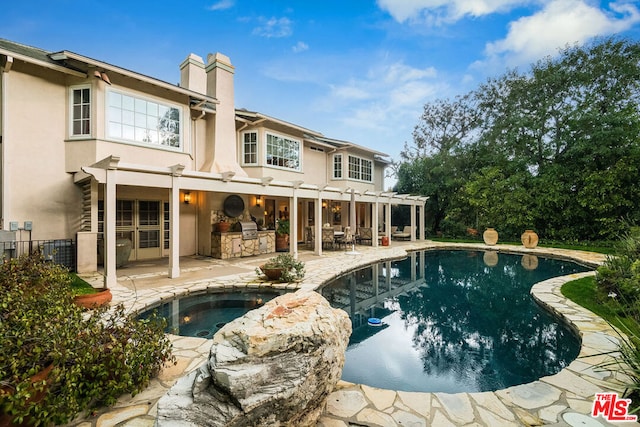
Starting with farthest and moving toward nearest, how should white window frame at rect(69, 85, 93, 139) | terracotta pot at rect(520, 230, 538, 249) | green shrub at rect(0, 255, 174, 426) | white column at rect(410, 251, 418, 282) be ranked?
terracotta pot at rect(520, 230, 538, 249) < white column at rect(410, 251, 418, 282) < white window frame at rect(69, 85, 93, 139) < green shrub at rect(0, 255, 174, 426)

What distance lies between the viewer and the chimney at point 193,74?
1141cm

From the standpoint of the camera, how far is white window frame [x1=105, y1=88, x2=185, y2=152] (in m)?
8.48

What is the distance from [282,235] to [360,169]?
7.12 meters

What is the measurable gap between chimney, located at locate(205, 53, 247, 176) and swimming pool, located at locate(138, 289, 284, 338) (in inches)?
225

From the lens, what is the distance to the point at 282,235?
44.0 ft

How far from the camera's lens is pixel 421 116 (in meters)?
24.6

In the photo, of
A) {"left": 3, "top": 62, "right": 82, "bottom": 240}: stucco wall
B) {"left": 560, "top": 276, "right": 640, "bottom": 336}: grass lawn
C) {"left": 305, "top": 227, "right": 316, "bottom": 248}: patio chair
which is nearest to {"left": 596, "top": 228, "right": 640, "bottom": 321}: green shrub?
{"left": 560, "top": 276, "right": 640, "bottom": 336}: grass lawn

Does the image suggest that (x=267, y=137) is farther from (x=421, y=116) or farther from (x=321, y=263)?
(x=421, y=116)

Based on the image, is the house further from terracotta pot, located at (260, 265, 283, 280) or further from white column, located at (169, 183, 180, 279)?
terracotta pot, located at (260, 265, 283, 280)

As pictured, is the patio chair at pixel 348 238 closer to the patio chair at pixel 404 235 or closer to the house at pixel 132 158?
the house at pixel 132 158

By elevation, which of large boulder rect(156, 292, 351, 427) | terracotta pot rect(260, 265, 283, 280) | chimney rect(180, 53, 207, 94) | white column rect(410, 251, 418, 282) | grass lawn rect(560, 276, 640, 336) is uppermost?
chimney rect(180, 53, 207, 94)

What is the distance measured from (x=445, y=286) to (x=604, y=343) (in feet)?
13.8

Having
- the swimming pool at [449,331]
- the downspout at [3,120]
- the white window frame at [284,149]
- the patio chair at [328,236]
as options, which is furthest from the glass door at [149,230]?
the swimming pool at [449,331]

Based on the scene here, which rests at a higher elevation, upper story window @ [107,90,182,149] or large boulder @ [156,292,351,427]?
upper story window @ [107,90,182,149]
